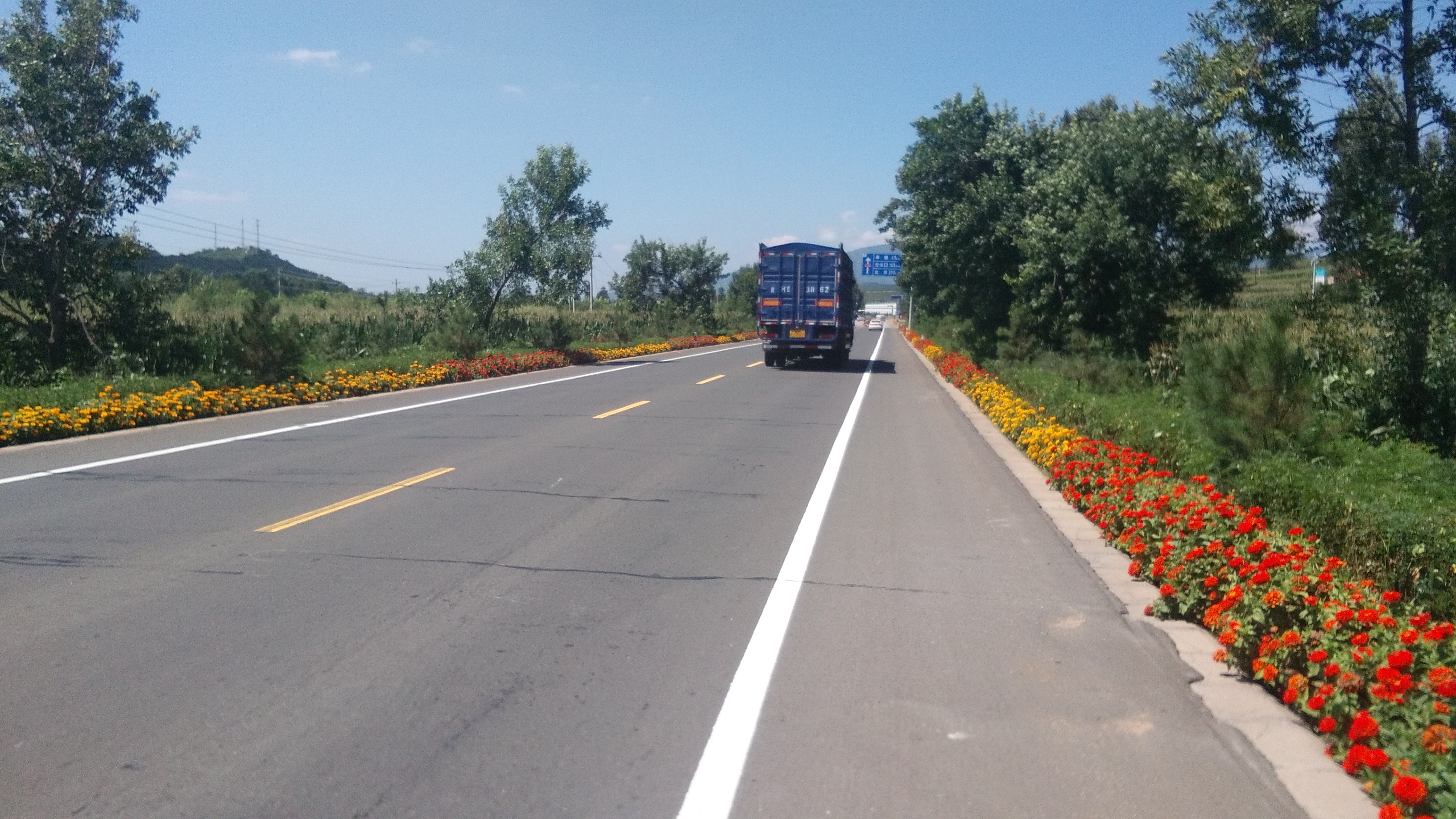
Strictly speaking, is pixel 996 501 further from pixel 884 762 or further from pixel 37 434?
pixel 37 434

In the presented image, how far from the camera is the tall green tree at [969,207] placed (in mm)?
26750

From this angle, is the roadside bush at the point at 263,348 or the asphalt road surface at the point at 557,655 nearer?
the asphalt road surface at the point at 557,655

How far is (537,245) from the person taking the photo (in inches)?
1435

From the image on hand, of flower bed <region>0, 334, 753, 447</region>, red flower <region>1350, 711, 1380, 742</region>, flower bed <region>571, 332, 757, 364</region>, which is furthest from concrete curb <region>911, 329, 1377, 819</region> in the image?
flower bed <region>571, 332, 757, 364</region>

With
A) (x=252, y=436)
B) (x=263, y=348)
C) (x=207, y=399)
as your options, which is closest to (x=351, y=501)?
(x=252, y=436)

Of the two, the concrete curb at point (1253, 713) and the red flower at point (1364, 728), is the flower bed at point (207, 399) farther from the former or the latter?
the red flower at point (1364, 728)

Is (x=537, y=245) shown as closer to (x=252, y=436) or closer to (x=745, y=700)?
(x=252, y=436)

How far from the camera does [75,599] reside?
6.83 meters

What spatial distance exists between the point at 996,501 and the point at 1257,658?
214 inches

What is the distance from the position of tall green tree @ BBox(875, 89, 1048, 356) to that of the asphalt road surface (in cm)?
1597

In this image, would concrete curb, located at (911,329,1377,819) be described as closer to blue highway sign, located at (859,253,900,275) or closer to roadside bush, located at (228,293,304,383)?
roadside bush, located at (228,293,304,383)

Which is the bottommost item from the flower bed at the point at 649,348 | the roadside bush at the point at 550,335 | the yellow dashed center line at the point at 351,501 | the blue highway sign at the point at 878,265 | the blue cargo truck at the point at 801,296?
the flower bed at the point at 649,348

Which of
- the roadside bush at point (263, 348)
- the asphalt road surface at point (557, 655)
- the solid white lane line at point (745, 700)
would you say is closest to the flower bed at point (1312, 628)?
the asphalt road surface at point (557, 655)

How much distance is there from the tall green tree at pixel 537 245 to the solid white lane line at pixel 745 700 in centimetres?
2805
